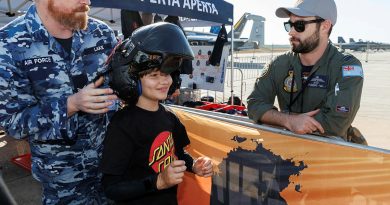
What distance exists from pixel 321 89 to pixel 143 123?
1596mm

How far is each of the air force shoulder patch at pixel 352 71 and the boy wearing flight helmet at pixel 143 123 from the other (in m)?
1.38

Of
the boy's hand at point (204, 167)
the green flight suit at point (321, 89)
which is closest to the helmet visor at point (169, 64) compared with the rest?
the boy's hand at point (204, 167)

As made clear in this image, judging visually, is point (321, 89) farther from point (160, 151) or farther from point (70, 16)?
Answer: point (70, 16)

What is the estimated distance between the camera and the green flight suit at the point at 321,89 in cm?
232

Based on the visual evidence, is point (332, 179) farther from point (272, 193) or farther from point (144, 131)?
point (144, 131)

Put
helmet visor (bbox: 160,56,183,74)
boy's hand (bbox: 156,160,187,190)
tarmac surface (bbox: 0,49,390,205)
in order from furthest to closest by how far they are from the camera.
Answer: tarmac surface (bbox: 0,49,390,205) → helmet visor (bbox: 160,56,183,74) → boy's hand (bbox: 156,160,187,190)

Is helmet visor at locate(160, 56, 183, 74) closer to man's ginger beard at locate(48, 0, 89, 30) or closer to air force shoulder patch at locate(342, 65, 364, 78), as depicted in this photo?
man's ginger beard at locate(48, 0, 89, 30)

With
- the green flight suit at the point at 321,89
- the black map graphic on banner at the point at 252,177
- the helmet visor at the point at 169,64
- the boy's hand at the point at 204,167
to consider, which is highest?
the helmet visor at the point at 169,64

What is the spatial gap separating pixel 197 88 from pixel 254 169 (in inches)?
231

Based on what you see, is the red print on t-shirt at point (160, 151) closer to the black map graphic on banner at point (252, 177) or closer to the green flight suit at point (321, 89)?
Answer: the black map graphic on banner at point (252, 177)

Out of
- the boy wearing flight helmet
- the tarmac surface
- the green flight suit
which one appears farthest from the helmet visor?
the tarmac surface

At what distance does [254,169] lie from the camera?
2.33 meters

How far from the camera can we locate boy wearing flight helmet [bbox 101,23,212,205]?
5.21 ft

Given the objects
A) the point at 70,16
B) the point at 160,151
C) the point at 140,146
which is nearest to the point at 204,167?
the point at 160,151
